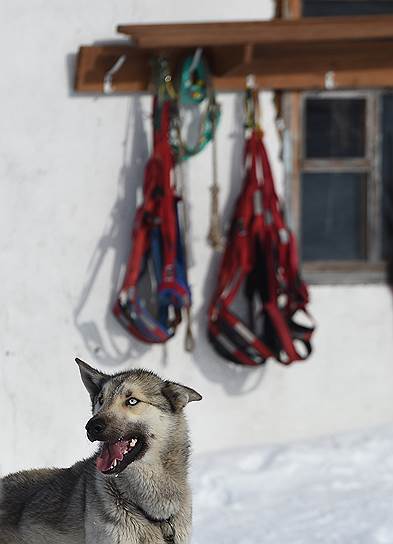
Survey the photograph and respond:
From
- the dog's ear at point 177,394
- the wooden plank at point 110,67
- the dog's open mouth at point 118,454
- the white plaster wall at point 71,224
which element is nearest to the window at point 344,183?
the white plaster wall at point 71,224

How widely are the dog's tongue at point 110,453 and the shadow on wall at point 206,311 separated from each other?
300 centimetres

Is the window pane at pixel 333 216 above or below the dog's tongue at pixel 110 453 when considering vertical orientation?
above

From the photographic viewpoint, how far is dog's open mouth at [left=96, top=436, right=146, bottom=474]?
464cm

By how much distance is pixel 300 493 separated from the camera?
23.4 feet

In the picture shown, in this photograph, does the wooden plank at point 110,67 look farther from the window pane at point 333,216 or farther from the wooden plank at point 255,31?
the window pane at point 333,216

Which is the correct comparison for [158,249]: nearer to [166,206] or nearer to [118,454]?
[166,206]

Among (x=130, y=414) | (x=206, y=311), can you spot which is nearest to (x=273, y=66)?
(x=206, y=311)

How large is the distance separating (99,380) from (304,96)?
3.68 m

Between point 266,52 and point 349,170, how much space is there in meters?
1.12

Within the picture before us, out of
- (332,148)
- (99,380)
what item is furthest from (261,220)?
(99,380)

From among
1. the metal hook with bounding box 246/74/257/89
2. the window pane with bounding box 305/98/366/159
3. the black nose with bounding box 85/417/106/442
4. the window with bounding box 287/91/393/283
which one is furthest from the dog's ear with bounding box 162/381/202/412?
the window pane with bounding box 305/98/366/159

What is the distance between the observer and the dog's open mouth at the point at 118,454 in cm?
464

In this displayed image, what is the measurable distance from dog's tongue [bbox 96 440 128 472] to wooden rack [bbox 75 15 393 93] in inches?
116

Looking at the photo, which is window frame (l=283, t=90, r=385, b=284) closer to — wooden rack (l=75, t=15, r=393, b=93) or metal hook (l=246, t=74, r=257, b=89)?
wooden rack (l=75, t=15, r=393, b=93)
